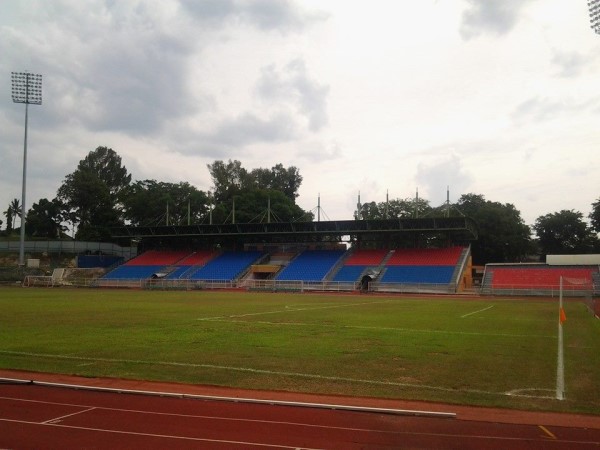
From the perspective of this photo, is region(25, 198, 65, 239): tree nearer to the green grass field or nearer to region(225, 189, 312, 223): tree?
region(225, 189, 312, 223): tree

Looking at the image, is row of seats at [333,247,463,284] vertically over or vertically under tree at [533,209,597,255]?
under

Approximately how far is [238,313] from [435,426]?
2074 centimetres

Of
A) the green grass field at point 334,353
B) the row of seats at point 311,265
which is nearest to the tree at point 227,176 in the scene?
the row of seats at point 311,265

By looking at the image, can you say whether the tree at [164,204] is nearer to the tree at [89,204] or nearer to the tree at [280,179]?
the tree at [89,204]

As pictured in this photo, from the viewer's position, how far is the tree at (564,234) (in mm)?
80812

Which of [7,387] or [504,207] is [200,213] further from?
[7,387]

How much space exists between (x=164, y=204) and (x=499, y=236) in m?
54.5

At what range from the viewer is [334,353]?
51.9 feet

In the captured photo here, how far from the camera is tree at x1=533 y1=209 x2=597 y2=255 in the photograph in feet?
265

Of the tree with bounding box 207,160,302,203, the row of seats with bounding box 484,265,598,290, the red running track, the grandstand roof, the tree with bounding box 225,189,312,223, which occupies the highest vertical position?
the tree with bounding box 207,160,302,203

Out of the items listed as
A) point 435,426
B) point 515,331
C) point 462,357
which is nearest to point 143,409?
point 435,426

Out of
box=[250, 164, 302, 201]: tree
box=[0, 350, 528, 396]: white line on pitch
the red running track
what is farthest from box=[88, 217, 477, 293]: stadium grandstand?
the red running track

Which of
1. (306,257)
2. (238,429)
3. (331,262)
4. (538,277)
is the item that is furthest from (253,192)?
(238,429)

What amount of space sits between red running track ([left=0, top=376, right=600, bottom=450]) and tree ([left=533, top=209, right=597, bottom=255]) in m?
81.4
